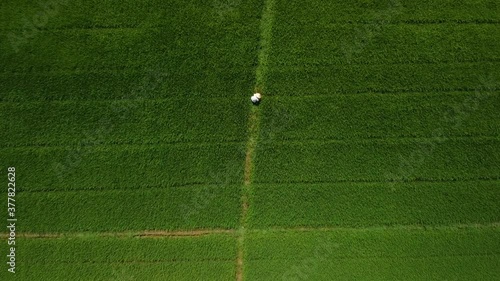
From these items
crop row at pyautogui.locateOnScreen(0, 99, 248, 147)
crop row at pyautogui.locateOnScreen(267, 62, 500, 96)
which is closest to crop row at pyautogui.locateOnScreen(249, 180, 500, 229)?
crop row at pyautogui.locateOnScreen(0, 99, 248, 147)

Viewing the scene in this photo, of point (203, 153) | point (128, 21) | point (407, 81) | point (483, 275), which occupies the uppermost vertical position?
point (128, 21)

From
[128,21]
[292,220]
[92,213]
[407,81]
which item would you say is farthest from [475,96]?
[92,213]

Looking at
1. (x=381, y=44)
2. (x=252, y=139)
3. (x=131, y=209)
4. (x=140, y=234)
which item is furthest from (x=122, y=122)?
(x=381, y=44)

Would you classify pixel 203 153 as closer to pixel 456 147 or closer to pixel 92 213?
pixel 92 213

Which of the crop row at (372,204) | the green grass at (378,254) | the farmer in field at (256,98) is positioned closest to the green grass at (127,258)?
the green grass at (378,254)

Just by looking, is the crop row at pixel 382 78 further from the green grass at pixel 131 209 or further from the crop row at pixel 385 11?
the green grass at pixel 131 209
